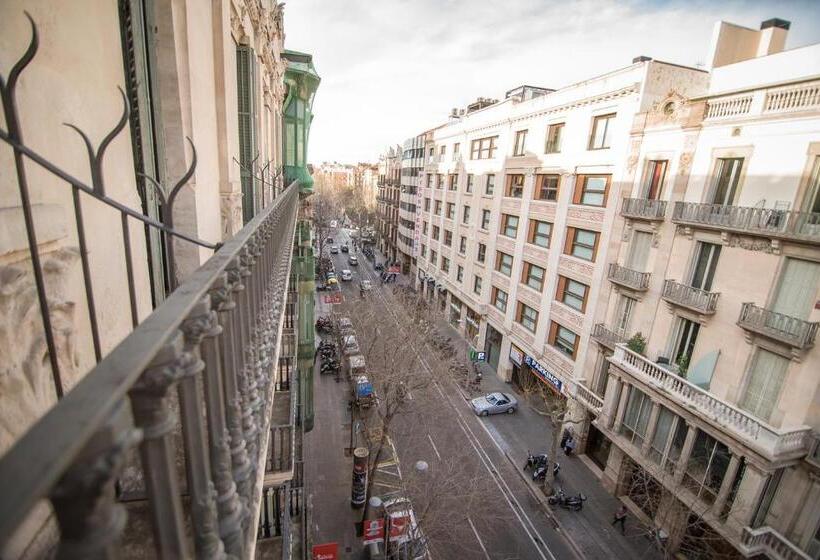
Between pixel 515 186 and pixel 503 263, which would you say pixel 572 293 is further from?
pixel 515 186

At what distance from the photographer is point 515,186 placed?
80.8ft

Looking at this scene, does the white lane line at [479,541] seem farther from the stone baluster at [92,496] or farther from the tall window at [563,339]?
the stone baluster at [92,496]

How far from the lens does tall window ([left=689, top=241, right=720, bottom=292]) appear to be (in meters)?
14.3

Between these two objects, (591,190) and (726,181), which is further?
(591,190)

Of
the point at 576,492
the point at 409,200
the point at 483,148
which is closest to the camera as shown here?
the point at 576,492

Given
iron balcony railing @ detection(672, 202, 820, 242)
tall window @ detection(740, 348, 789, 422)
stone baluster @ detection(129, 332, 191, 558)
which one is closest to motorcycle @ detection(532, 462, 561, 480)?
tall window @ detection(740, 348, 789, 422)

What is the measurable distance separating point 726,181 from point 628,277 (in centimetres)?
458

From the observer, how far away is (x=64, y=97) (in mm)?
3219

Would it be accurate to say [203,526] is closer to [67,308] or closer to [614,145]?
[67,308]

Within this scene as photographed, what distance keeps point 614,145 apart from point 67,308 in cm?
1925

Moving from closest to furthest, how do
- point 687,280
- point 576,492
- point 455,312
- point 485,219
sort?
point 687,280 → point 576,492 → point 485,219 → point 455,312

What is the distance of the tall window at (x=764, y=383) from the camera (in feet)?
40.6

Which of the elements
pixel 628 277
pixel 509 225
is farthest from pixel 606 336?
pixel 509 225

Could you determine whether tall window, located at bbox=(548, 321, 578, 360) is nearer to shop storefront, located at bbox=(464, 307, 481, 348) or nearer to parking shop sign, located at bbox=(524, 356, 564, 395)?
parking shop sign, located at bbox=(524, 356, 564, 395)
